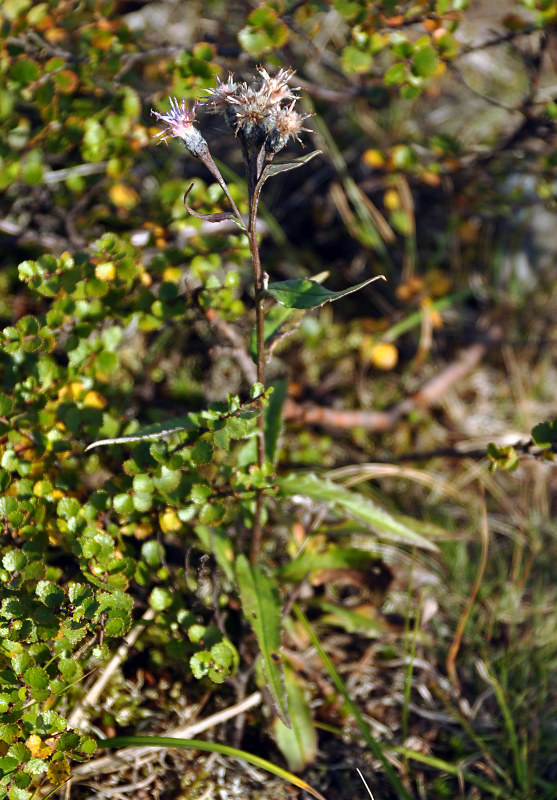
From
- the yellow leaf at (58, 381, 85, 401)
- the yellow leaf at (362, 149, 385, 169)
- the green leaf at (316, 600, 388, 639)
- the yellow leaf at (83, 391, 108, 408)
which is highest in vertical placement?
the yellow leaf at (362, 149, 385, 169)

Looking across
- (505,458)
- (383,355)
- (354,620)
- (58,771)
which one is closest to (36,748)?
(58,771)

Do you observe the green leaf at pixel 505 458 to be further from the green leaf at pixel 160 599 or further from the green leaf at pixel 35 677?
the green leaf at pixel 35 677

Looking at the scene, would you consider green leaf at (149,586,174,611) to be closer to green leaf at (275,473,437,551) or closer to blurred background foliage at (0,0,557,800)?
blurred background foliage at (0,0,557,800)

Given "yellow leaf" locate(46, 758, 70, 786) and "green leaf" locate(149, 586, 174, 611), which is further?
"green leaf" locate(149, 586, 174, 611)

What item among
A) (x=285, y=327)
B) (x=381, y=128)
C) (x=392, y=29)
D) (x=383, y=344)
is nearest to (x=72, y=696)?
(x=285, y=327)

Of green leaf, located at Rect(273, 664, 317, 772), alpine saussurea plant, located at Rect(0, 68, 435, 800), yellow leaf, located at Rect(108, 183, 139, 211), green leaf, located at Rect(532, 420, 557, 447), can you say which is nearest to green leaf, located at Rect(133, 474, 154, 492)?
alpine saussurea plant, located at Rect(0, 68, 435, 800)

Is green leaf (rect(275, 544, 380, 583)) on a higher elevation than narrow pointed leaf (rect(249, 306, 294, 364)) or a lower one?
lower

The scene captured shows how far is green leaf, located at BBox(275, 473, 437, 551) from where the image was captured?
1.72 meters

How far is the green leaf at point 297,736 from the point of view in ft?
5.39

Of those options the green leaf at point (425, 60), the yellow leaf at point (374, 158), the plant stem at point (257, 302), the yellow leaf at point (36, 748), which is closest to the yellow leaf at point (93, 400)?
the plant stem at point (257, 302)

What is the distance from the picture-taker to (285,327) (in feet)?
5.14

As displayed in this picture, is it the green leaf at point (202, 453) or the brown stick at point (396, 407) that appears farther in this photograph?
the brown stick at point (396, 407)

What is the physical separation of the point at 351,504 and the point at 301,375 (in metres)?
1.04

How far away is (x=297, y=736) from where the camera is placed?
1.67 meters
